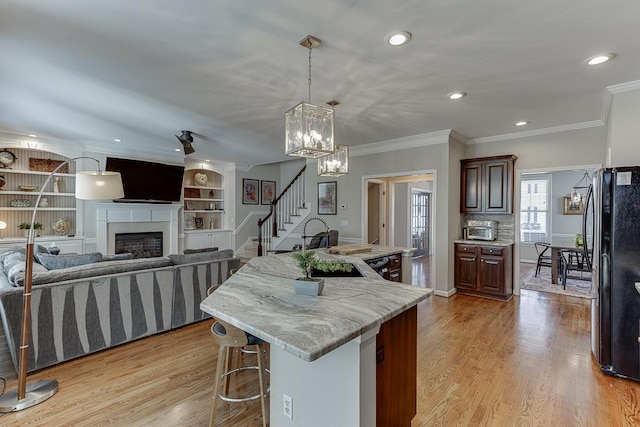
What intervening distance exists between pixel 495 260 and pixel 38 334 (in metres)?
5.70

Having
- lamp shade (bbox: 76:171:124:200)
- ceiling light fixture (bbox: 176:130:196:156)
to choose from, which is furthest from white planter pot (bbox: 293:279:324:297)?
ceiling light fixture (bbox: 176:130:196:156)

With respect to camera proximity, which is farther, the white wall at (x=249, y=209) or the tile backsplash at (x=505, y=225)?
the white wall at (x=249, y=209)

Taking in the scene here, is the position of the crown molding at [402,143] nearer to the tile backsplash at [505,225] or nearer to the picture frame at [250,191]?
the tile backsplash at [505,225]

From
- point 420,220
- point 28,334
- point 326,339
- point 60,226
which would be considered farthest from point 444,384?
point 420,220

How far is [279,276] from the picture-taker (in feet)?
8.09

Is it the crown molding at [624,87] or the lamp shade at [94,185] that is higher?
the crown molding at [624,87]

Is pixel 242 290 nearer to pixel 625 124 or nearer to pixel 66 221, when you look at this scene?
pixel 625 124

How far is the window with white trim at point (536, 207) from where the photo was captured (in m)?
8.19

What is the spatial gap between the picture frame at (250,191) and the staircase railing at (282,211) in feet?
2.33

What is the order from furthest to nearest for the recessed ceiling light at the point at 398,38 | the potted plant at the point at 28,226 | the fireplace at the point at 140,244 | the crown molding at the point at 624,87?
the fireplace at the point at 140,244 < the potted plant at the point at 28,226 < the crown molding at the point at 624,87 < the recessed ceiling light at the point at 398,38

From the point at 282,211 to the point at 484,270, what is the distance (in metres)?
4.98

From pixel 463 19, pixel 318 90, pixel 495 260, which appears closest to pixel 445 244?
pixel 495 260

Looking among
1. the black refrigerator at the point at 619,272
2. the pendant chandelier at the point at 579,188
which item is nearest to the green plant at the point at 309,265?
the black refrigerator at the point at 619,272

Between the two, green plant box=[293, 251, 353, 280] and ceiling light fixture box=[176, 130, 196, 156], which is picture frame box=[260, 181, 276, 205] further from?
green plant box=[293, 251, 353, 280]
